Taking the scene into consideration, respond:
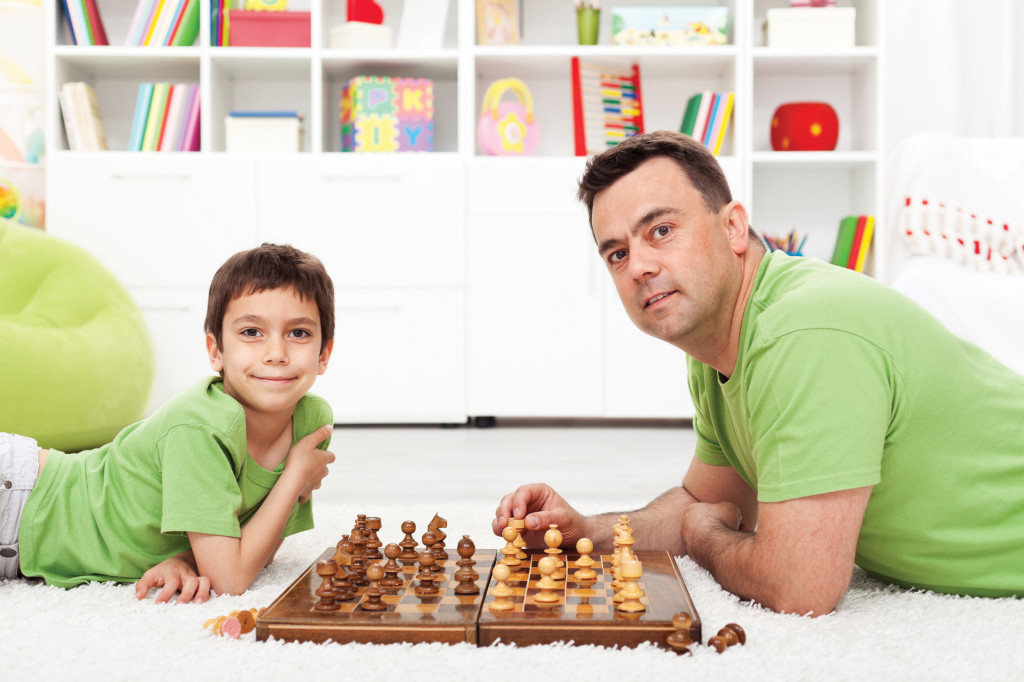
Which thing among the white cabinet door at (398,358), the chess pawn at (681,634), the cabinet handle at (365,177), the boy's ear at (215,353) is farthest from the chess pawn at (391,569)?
the cabinet handle at (365,177)

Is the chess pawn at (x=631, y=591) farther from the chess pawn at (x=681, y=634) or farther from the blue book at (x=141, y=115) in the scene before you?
the blue book at (x=141, y=115)

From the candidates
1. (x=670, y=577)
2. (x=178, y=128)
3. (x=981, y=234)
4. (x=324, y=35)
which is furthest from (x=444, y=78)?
(x=670, y=577)

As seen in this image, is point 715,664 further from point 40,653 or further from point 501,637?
point 40,653

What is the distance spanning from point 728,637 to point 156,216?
299 cm

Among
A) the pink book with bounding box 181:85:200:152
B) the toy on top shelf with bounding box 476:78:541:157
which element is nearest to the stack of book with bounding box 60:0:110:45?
the pink book with bounding box 181:85:200:152

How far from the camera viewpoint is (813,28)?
3.41m

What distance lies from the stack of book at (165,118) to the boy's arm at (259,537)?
7.98 feet

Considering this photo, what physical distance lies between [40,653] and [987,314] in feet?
8.14

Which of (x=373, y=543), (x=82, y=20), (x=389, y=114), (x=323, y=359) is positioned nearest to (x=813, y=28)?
(x=389, y=114)

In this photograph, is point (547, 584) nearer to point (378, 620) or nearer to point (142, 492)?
point (378, 620)

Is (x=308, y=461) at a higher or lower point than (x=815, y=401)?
lower

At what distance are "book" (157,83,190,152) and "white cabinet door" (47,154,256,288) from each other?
80mm

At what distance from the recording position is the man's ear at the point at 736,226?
119 cm

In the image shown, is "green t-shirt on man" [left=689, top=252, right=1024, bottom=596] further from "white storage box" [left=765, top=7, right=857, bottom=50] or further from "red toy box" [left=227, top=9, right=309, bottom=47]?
"red toy box" [left=227, top=9, right=309, bottom=47]
